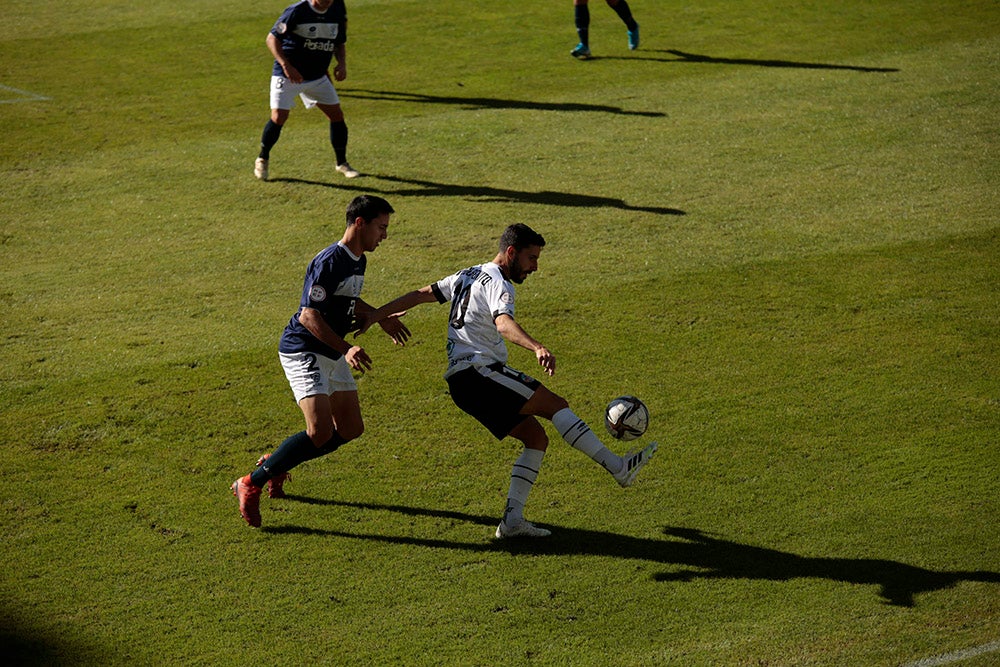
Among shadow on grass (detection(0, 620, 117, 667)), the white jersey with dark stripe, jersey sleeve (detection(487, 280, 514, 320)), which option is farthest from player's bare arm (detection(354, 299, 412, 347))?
shadow on grass (detection(0, 620, 117, 667))

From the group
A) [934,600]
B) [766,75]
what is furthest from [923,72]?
[934,600]

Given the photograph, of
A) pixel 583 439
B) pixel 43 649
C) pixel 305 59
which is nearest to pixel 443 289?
pixel 583 439

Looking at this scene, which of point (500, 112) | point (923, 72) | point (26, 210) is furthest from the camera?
point (923, 72)

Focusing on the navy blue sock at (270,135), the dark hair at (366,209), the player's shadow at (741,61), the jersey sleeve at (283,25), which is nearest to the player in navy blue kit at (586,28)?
the player's shadow at (741,61)

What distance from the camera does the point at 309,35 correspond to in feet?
42.6

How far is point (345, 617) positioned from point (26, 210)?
339 inches

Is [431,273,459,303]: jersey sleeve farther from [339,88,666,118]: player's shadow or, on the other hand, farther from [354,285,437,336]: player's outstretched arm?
[339,88,666,118]: player's shadow

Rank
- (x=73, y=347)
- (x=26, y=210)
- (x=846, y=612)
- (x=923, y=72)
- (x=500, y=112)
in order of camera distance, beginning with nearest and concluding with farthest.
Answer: (x=846, y=612)
(x=73, y=347)
(x=26, y=210)
(x=500, y=112)
(x=923, y=72)

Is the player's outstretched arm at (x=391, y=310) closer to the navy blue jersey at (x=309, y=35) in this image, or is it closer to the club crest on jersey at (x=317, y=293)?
the club crest on jersey at (x=317, y=293)

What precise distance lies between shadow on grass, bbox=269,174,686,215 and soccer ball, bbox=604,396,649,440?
5731 mm

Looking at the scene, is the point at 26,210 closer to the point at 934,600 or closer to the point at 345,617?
the point at 345,617

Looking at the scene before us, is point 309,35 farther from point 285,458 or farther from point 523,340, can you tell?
point 523,340

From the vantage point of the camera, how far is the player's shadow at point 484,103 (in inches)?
626

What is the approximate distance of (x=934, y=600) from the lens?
6410 millimetres
